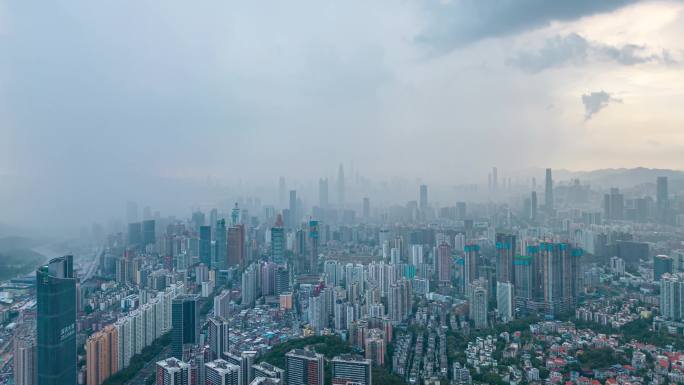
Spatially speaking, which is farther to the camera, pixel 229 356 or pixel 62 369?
pixel 229 356

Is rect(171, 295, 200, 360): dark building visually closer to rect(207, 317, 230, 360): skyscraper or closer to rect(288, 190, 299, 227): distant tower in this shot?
rect(207, 317, 230, 360): skyscraper

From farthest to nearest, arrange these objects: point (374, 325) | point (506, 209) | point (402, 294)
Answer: point (506, 209)
point (402, 294)
point (374, 325)

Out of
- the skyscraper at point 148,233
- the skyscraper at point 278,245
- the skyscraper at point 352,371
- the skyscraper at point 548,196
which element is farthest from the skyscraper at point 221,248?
the skyscraper at point 548,196

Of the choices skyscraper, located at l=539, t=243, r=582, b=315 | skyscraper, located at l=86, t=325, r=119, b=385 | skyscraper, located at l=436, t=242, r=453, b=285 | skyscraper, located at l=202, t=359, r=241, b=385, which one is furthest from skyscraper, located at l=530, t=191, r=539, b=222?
skyscraper, located at l=86, t=325, r=119, b=385

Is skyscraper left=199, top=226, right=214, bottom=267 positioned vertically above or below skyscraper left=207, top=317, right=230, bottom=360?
above

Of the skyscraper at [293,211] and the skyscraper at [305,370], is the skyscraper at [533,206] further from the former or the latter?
the skyscraper at [305,370]

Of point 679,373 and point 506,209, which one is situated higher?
point 506,209

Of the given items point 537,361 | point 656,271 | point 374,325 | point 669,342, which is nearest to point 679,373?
point 669,342

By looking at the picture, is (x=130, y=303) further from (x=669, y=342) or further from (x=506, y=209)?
(x=506, y=209)
